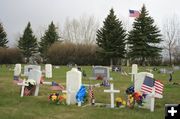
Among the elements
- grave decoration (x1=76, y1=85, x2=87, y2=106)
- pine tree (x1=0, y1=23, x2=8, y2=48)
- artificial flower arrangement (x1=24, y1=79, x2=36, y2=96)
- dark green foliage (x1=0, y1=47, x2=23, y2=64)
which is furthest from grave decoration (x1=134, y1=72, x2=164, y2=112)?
pine tree (x1=0, y1=23, x2=8, y2=48)

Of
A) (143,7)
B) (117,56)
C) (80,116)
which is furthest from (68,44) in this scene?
(80,116)

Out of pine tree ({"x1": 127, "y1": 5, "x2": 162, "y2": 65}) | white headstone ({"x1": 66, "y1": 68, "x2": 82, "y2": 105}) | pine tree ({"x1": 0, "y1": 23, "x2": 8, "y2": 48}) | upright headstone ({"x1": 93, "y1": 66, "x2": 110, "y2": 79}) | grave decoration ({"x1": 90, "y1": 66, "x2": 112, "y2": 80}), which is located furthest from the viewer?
pine tree ({"x1": 0, "y1": 23, "x2": 8, "y2": 48})

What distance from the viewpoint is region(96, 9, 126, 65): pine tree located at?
52.1 meters

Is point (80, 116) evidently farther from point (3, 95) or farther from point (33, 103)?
point (3, 95)

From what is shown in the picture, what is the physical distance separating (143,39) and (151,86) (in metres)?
40.7

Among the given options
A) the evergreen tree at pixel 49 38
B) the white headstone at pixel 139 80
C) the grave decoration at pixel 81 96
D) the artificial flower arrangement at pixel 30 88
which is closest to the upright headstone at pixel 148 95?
the white headstone at pixel 139 80

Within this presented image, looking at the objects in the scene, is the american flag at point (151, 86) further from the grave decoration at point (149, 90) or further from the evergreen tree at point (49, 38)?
the evergreen tree at point (49, 38)

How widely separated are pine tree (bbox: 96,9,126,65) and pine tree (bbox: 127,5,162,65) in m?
1.61

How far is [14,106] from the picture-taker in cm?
1061

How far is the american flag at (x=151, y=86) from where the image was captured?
1027 centimetres

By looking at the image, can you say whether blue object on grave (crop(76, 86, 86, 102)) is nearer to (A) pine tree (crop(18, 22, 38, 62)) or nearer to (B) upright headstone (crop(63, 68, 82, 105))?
(B) upright headstone (crop(63, 68, 82, 105))

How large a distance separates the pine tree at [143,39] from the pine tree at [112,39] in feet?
5.27

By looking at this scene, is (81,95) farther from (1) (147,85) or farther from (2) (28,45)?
(2) (28,45)

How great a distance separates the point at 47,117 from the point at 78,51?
49.3 meters
